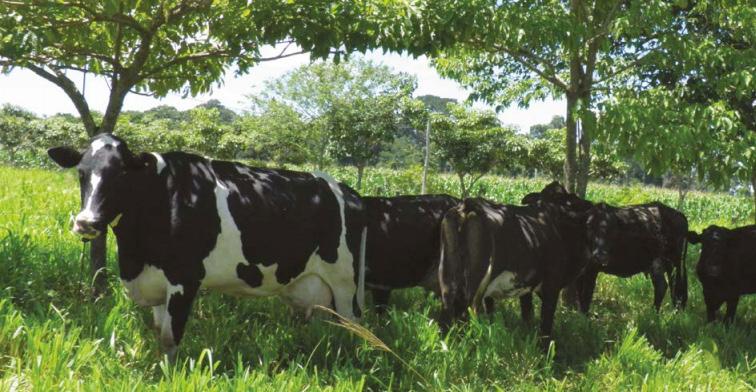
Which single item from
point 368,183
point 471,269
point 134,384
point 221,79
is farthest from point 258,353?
point 368,183

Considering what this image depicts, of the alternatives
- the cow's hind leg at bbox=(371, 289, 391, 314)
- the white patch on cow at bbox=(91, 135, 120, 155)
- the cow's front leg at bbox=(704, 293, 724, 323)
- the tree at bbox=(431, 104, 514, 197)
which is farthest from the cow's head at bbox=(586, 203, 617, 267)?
the tree at bbox=(431, 104, 514, 197)

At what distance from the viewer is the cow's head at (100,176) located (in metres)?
3.17

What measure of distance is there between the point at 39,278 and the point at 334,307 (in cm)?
250

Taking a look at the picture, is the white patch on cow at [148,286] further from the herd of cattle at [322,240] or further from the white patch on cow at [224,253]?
the white patch on cow at [224,253]

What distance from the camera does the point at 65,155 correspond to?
11.4 ft

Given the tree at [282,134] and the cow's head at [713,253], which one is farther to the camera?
the tree at [282,134]

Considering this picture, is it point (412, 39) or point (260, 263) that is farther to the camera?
point (412, 39)

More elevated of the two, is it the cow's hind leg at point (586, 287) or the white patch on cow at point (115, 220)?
the white patch on cow at point (115, 220)

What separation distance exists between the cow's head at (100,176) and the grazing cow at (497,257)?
7.86ft

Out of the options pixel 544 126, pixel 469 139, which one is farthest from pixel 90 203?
pixel 544 126

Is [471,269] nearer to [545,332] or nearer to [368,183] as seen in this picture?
[545,332]

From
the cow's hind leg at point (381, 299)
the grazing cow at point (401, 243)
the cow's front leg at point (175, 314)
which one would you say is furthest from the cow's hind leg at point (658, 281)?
the cow's front leg at point (175, 314)

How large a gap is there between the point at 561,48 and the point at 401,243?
14.1 feet

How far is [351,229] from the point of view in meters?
4.35
